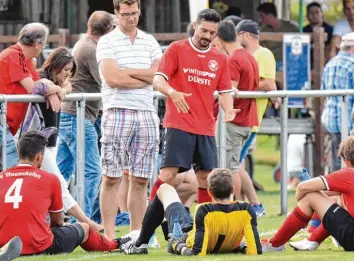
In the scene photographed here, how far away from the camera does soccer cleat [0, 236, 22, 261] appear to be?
10.9 m

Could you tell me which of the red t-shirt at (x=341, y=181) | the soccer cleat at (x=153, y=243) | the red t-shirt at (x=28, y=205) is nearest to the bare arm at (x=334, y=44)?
the soccer cleat at (x=153, y=243)

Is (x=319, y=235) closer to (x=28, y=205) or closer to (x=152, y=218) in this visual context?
(x=152, y=218)

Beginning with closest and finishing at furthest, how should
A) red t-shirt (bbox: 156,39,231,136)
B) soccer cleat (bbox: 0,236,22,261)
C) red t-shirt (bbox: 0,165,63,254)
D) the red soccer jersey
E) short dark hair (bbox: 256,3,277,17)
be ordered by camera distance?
1. soccer cleat (bbox: 0,236,22,261)
2. red t-shirt (bbox: 0,165,63,254)
3. red t-shirt (bbox: 156,39,231,136)
4. the red soccer jersey
5. short dark hair (bbox: 256,3,277,17)

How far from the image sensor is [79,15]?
872 inches

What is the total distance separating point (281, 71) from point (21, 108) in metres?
8.51

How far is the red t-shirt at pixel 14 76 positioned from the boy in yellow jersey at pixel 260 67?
11.3ft

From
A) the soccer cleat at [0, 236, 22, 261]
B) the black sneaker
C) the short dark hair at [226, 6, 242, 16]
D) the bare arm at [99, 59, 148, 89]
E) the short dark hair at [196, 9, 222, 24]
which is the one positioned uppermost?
the short dark hair at [226, 6, 242, 16]

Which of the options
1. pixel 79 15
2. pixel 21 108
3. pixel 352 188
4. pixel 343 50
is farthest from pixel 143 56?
pixel 79 15

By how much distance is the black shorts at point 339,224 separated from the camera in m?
12.1

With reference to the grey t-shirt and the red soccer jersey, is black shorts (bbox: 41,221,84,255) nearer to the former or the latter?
the grey t-shirt

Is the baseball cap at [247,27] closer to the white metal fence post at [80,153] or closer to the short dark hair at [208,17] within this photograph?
the white metal fence post at [80,153]

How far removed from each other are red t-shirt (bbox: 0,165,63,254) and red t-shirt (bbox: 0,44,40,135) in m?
1.62

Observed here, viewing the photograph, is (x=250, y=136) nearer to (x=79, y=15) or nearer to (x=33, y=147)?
(x=33, y=147)

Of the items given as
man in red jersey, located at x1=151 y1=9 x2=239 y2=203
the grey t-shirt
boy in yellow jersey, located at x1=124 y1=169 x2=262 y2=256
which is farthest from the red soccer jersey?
boy in yellow jersey, located at x1=124 y1=169 x2=262 y2=256
